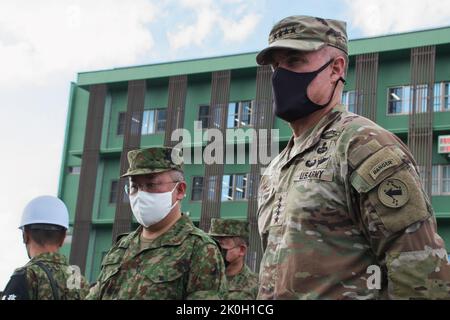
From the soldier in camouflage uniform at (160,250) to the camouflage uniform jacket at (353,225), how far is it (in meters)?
1.32

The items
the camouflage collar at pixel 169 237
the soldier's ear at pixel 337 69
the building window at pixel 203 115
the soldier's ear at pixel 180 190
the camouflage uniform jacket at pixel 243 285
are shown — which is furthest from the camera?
the building window at pixel 203 115

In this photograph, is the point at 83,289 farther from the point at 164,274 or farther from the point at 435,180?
the point at 435,180

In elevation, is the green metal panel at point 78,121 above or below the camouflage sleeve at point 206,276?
above

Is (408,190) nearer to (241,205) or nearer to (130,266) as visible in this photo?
(130,266)

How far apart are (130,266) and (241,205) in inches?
856

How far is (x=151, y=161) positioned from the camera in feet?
14.9

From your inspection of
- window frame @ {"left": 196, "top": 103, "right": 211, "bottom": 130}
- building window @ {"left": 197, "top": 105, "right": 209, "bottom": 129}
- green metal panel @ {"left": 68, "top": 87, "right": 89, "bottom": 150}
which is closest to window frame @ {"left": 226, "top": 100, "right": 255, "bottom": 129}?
window frame @ {"left": 196, "top": 103, "right": 211, "bottom": 130}

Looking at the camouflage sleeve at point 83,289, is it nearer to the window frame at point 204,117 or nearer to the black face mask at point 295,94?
the black face mask at point 295,94

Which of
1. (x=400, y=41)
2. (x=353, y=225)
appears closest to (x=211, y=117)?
(x=400, y=41)

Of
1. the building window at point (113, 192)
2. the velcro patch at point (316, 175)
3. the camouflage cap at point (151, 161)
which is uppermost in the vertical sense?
the building window at point (113, 192)

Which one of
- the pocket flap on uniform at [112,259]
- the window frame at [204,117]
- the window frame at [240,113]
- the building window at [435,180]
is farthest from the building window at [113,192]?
the pocket flap on uniform at [112,259]

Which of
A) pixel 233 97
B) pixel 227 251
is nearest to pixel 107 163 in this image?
pixel 233 97

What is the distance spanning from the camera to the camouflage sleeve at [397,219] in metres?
2.29

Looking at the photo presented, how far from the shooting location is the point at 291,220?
2.63 metres
